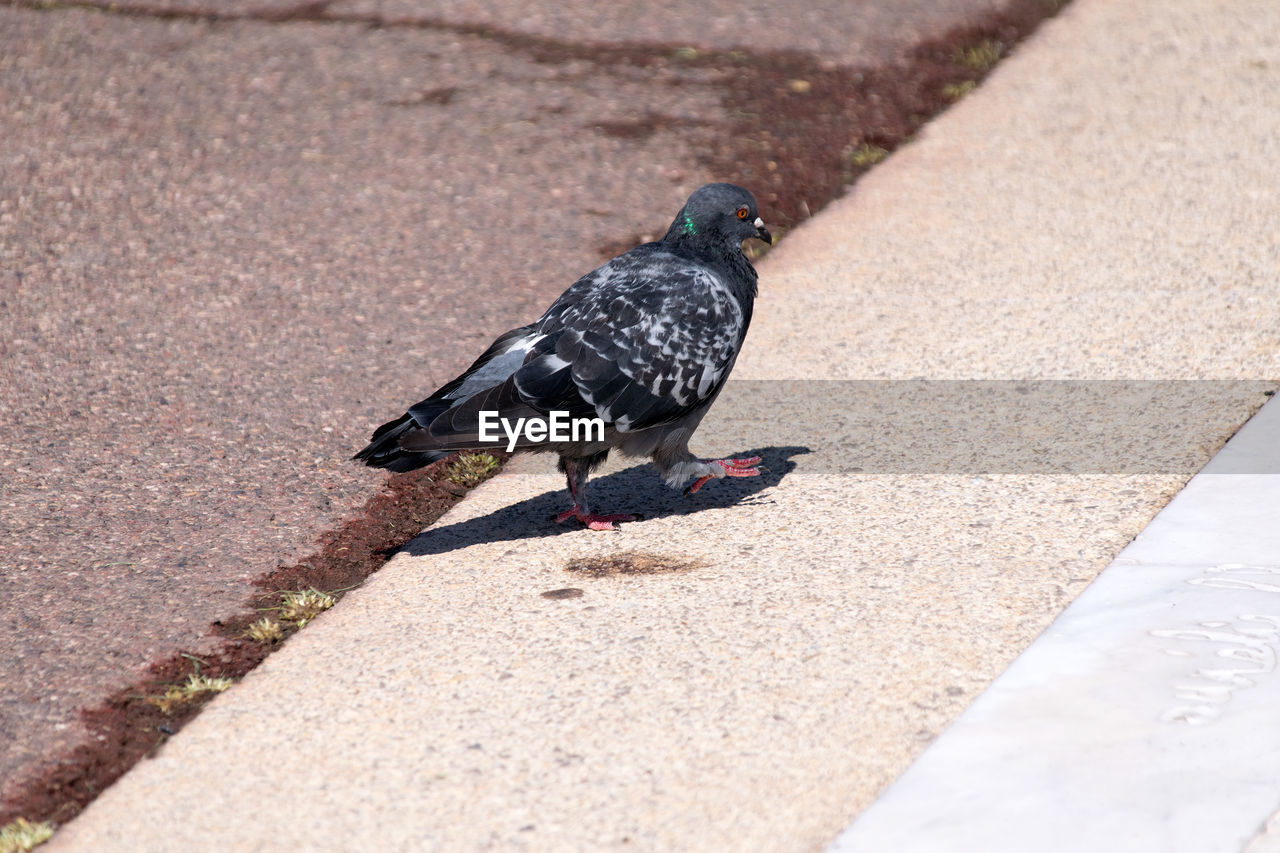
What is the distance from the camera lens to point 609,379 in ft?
16.6

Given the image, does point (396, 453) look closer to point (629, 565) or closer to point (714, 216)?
point (629, 565)

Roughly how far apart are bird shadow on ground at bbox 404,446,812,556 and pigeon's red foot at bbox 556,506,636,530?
0.10ft

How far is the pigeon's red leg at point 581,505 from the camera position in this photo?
17.2 ft

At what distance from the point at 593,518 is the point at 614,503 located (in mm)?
339

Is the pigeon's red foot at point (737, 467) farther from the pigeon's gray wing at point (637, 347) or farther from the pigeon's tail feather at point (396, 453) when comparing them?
the pigeon's tail feather at point (396, 453)

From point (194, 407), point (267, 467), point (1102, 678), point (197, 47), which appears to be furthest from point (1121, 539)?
point (197, 47)

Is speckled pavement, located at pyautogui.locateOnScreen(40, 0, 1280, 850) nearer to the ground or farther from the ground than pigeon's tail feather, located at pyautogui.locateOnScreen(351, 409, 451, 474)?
nearer to the ground

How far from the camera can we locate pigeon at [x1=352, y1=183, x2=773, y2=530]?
494 centimetres

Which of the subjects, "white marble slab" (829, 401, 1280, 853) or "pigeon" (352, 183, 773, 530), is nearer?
"white marble slab" (829, 401, 1280, 853)

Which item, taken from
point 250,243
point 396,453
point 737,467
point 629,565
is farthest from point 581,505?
point 250,243

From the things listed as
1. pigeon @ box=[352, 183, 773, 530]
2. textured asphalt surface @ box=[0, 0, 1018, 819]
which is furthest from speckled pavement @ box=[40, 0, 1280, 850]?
textured asphalt surface @ box=[0, 0, 1018, 819]

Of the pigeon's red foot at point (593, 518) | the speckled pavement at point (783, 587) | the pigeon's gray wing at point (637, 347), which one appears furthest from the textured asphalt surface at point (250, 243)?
the pigeon's gray wing at point (637, 347)

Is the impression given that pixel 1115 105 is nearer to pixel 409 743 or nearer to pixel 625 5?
pixel 625 5

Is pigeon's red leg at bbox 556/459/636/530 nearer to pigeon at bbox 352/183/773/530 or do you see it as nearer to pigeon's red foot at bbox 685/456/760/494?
pigeon at bbox 352/183/773/530
